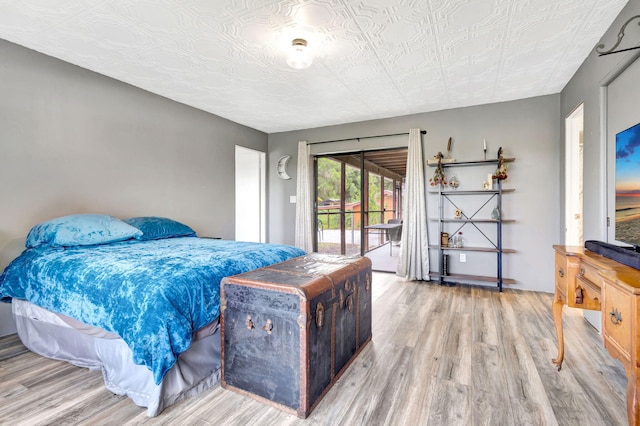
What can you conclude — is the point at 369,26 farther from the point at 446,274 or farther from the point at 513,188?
the point at 446,274

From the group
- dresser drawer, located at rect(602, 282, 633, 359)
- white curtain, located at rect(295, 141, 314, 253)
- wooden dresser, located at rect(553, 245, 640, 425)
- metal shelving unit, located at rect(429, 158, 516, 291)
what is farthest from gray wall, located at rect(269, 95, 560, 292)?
dresser drawer, located at rect(602, 282, 633, 359)

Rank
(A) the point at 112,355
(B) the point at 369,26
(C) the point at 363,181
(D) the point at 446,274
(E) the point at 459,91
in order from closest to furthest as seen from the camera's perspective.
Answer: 1. (A) the point at 112,355
2. (B) the point at 369,26
3. (E) the point at 459,91
4. (D) the point at 446,274
5. (C) the point at 363,181

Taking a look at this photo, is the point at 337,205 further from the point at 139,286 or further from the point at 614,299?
the point at 614,299

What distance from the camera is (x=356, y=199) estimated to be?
16.8ft

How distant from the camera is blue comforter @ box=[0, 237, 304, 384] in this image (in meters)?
1.48

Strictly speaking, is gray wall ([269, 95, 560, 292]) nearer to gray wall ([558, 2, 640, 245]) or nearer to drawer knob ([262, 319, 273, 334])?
gray wall ([558, 2, 640, 245])

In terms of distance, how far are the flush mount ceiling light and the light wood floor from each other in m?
2.35

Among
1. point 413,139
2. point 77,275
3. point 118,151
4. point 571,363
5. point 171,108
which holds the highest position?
point 171,108

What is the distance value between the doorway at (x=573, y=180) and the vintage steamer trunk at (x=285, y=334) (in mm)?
3132

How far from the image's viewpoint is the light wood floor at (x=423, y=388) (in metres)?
1.50

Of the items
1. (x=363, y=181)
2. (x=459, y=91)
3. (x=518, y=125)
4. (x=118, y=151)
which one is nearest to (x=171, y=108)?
(x=118, y=151)

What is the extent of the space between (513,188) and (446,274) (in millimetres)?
1437

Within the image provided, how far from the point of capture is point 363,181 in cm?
502

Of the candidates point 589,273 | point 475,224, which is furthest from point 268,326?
point 475,224
